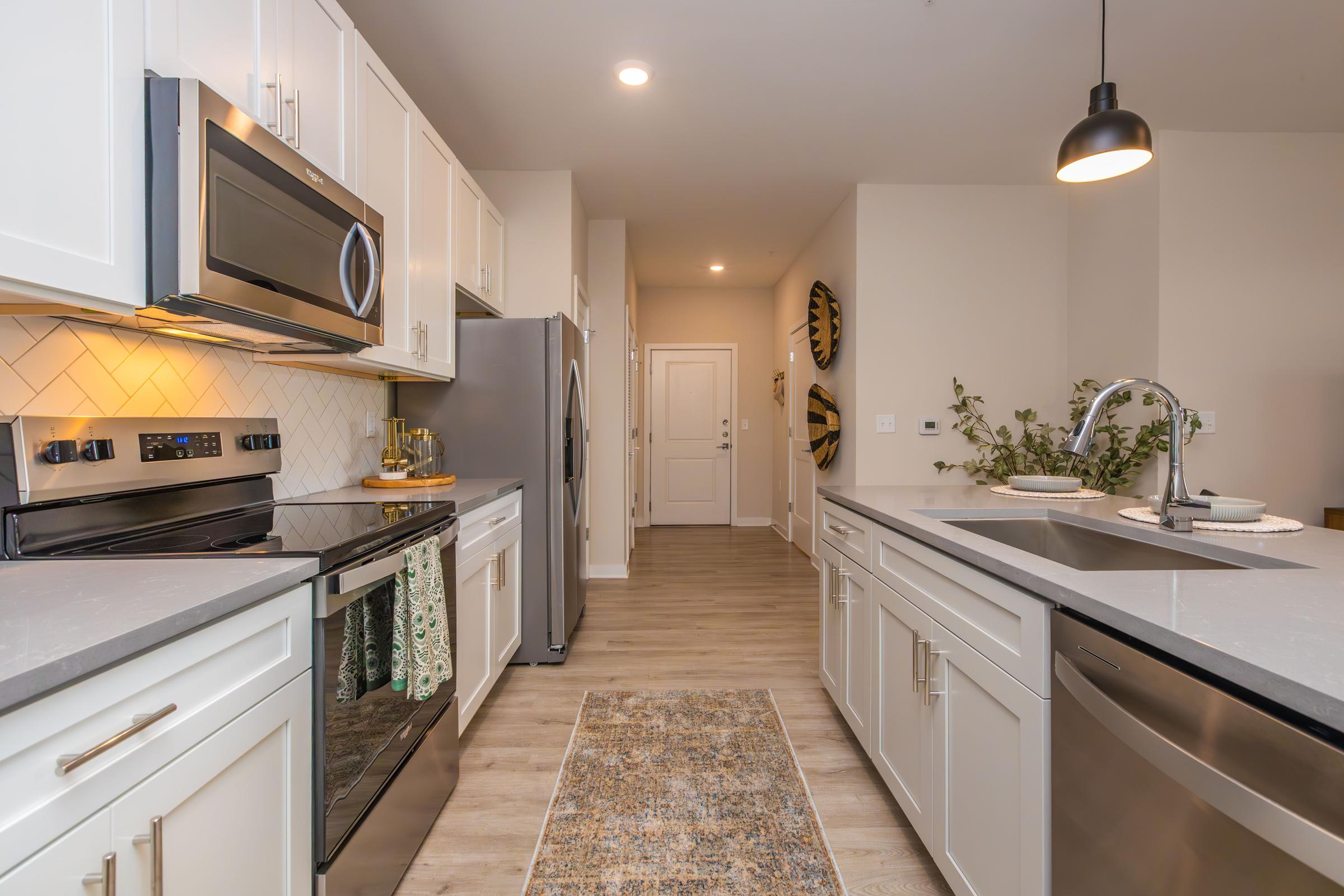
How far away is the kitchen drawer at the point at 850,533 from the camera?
6.53 ft

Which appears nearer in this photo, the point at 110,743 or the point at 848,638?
the point at 110,743

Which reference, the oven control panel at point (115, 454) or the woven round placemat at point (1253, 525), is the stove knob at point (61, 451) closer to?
the oven control panel at point (115, 454)

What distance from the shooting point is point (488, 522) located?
7.86ft

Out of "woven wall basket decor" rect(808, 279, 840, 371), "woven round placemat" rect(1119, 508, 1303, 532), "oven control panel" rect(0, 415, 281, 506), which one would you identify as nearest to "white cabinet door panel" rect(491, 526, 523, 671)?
"oven control panel" rect(0, 415, 281, 506)

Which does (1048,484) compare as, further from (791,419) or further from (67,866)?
(791,419)

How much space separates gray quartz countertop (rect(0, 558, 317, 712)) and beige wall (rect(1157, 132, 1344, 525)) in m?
3.96

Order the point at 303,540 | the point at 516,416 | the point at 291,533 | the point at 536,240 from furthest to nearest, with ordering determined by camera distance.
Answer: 1. the point at 536,240
2. the point at 516,416
3. the point at 291,533
4. the point at 303,540

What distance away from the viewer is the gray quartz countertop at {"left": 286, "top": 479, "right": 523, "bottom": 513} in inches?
80.9

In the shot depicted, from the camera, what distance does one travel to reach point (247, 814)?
1000 mm

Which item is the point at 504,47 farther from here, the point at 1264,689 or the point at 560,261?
the point at 1264,689

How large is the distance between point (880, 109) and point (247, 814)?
341 cm

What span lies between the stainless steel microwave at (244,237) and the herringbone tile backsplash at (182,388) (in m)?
0.09

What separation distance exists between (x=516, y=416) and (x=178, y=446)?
1462mm

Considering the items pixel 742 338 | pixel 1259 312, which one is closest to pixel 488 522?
pixel 1259 312
